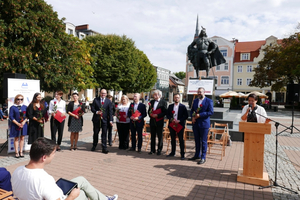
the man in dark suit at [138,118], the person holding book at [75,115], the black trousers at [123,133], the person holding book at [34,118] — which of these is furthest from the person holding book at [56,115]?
the man in dark suit at [138,118]

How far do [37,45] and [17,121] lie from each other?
38.7ft

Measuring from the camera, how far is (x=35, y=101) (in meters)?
6.29

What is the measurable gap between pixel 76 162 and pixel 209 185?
11.6 ft

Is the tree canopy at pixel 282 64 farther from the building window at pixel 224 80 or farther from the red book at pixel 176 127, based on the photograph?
the red book at pixel 176 127

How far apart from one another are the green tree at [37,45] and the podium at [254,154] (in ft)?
48.7

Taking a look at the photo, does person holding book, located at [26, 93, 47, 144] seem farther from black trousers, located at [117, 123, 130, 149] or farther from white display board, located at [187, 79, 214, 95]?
white display board, located at [187, 79, 214, 95]

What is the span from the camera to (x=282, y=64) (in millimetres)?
27234

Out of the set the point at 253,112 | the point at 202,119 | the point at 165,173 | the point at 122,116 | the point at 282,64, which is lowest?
the point at 165,173

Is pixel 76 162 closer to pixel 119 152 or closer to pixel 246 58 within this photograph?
pixel 119 152

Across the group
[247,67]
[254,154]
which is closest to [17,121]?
[254,154]

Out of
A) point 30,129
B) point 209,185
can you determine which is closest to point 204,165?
point 209,185

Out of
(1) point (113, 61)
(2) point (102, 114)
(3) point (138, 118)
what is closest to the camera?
(3) point (138, 118)

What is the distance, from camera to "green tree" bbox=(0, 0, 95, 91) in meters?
14.0

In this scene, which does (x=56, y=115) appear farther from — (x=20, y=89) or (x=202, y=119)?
(x=202, y=119)
